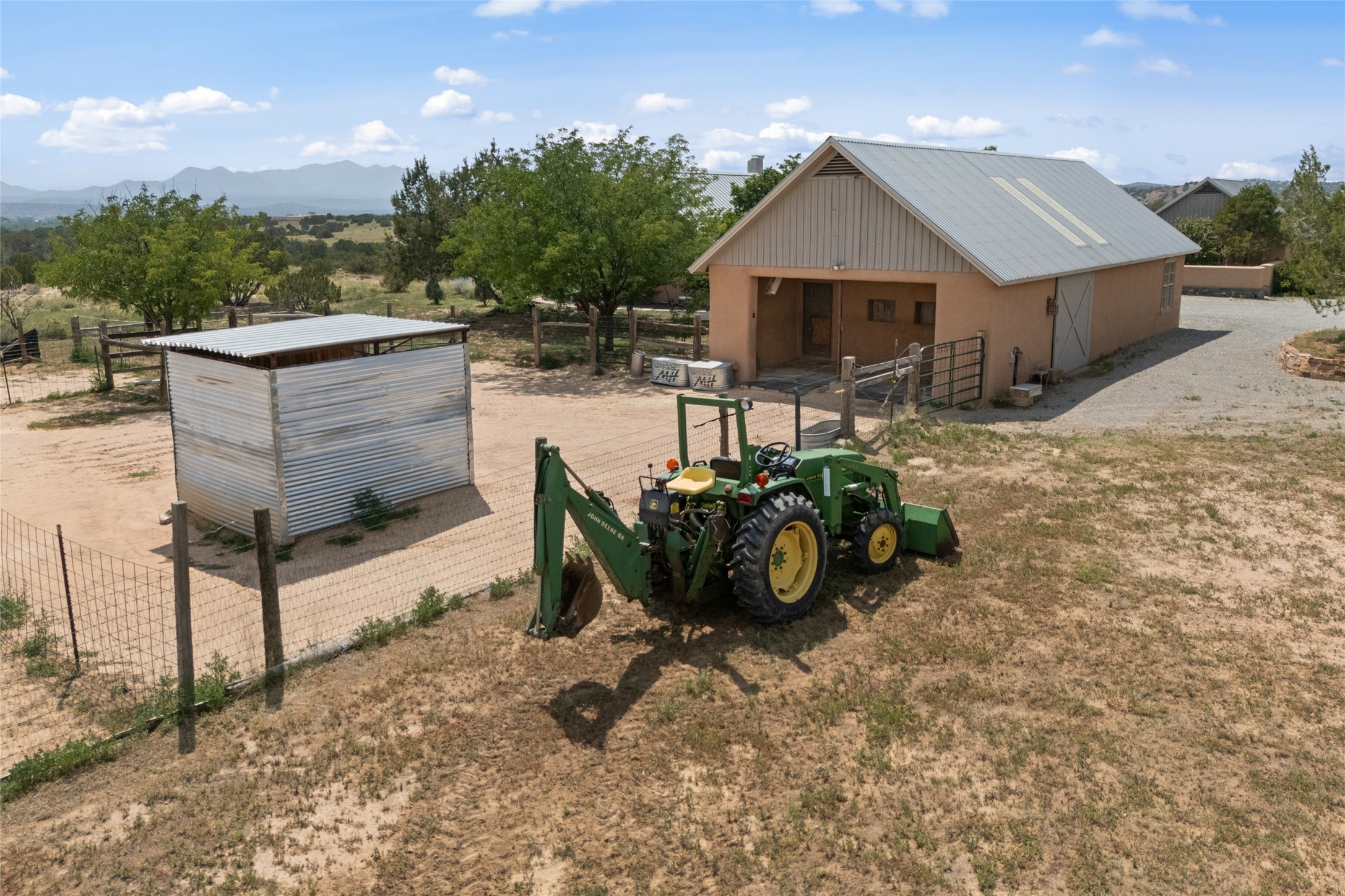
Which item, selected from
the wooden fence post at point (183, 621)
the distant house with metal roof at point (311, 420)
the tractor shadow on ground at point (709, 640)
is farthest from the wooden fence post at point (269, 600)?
the distant house with metal roof at point (311, 420)

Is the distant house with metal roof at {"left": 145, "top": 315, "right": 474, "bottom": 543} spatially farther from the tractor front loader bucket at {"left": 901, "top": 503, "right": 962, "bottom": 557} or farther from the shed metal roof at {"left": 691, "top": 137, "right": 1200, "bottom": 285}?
the shed metal roof at {"left": 691, "top": 137, "right": 1200, "bottom": 285}

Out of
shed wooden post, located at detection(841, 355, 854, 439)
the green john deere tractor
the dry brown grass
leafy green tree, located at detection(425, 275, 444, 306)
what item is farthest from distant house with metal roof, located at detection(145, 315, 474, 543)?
leafy green tree, located at detection(425, 275, 444, 306)

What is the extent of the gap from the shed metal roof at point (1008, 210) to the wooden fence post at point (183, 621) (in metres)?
14.7

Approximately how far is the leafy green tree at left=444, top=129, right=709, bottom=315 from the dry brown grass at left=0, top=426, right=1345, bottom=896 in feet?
53.1

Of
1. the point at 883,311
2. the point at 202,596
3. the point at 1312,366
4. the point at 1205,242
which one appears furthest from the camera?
the point at 1205,242

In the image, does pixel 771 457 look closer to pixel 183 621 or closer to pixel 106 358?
pixel 183 621

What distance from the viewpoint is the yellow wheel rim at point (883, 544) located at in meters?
10.2

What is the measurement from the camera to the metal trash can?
16.0 m

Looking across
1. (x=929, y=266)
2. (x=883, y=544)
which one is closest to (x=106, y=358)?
(x=929, y=266)

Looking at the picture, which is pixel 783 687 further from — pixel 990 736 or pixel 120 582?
pixel 120 582

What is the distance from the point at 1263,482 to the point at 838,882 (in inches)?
426

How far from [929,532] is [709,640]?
3.07 meters

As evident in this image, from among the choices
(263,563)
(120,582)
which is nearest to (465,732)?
(263,563)

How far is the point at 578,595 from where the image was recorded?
26.2 feet
